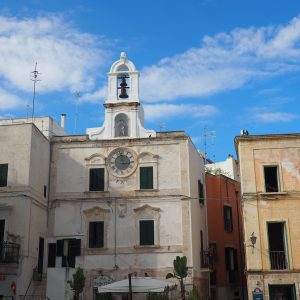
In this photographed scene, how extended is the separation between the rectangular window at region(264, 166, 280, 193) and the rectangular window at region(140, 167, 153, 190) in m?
6.98

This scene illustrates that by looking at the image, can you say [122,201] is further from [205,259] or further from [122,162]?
[205,259]

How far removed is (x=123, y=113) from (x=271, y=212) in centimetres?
1115

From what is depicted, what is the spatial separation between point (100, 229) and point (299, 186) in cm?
1157

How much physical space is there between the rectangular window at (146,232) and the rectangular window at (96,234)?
2350 millimetres

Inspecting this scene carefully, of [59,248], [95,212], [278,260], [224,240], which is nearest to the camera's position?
[278,260]

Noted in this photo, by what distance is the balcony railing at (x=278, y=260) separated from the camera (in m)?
25.8

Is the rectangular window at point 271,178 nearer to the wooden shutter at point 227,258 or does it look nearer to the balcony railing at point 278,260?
the balcony railing at point 278,260

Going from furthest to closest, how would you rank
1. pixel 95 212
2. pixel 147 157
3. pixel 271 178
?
pixel 147 157
pixel 95 212
pixel 271 178

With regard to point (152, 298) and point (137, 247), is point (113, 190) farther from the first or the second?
point (152, 298)

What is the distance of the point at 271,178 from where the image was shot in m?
27.7

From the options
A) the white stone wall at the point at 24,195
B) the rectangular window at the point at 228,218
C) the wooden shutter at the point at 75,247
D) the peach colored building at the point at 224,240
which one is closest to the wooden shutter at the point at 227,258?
the peach colored building at the point at 224,240

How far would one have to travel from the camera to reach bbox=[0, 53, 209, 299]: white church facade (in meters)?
29.6

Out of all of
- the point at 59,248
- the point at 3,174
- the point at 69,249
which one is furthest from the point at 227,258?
the point at 3,174

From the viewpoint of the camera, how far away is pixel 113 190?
1226 inches
